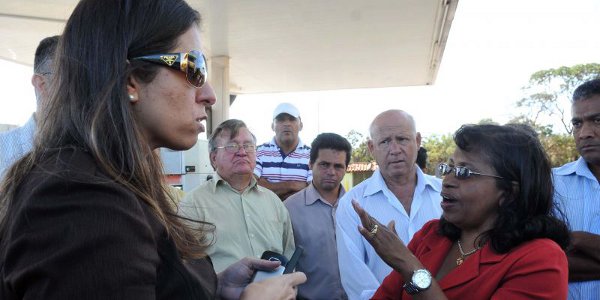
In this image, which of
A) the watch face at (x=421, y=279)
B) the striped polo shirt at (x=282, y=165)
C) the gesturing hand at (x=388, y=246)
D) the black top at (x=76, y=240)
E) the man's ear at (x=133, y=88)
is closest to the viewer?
the black top at (x=76, y=240)

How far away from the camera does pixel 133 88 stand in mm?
1139

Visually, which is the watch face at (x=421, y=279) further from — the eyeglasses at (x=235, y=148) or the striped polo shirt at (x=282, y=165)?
the striped polo shirt at (x=282, y=165)

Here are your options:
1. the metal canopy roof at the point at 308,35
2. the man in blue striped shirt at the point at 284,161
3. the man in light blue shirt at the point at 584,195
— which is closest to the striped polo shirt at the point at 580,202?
the man in light blue shirt at the point at 584,195

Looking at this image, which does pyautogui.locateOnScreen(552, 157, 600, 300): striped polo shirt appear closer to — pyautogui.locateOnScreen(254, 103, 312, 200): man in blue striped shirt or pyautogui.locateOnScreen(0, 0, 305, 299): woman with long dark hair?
pyautogui.locateOnScreen(0, 0, 305, 299): woman with long dark hair

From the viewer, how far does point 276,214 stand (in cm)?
369

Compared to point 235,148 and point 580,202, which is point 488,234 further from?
point 235,148

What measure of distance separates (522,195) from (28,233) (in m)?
1.97

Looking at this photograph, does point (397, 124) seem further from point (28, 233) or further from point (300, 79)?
point (300, 79)

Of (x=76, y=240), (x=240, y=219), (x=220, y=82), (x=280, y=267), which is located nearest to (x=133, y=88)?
(x=76, y=240)

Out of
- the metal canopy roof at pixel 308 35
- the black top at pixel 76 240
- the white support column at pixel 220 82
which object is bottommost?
the black top at pixel 76 240

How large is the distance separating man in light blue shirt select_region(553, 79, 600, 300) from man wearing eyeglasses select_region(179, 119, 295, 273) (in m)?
2.02

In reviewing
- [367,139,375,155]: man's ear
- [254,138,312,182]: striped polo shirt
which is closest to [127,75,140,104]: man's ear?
[367,139,375,155]: man's ear

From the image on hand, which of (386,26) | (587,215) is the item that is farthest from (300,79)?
(587,215)

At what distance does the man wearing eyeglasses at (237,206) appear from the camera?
3.30 m
